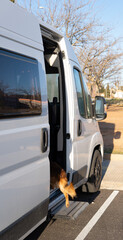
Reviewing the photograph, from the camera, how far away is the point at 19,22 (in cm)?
310

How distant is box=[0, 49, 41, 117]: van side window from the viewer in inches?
107

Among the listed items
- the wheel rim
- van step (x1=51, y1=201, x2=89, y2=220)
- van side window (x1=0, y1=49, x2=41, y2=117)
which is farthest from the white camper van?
the wheel rim

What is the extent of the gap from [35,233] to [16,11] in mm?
2875

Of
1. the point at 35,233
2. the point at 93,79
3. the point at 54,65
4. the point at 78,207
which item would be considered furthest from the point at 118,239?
the point at 93,79

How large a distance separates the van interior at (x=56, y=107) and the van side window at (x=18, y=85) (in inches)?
46.5

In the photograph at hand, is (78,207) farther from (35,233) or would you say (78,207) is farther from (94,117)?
(94,117)

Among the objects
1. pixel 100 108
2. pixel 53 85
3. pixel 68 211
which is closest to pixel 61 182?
pixel 68 211

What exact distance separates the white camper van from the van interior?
0.05 feet

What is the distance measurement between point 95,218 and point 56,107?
1.81 meters

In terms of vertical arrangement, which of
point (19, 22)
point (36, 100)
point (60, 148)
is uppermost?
point (19, 22)

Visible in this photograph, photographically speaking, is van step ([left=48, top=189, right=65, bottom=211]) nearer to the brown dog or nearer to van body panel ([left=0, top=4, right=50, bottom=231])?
the brown dog

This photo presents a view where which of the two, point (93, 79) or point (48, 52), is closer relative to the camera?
point (48, 52)

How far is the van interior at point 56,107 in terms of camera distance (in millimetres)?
4445

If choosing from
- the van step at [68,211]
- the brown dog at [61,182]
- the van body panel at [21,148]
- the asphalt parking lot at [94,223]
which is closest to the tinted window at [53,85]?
the brown dog at [61,182]
